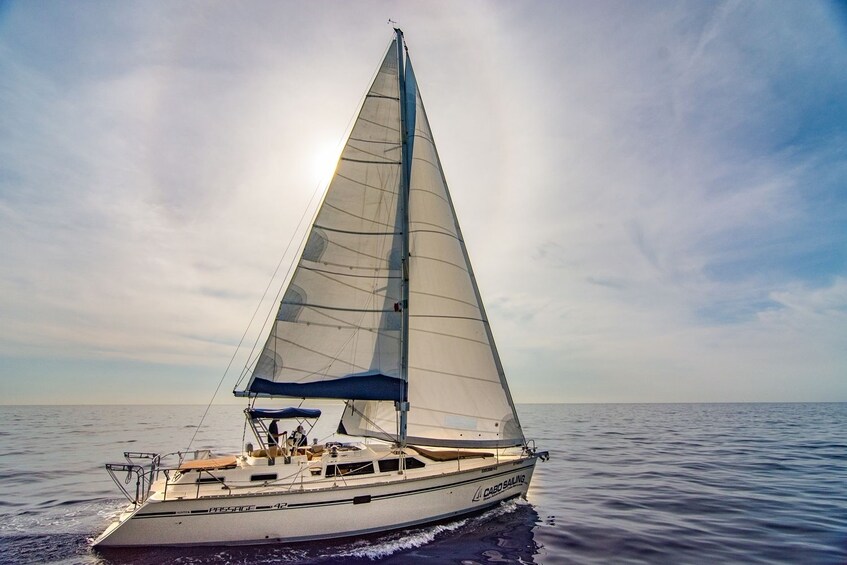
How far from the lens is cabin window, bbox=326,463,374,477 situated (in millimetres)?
10891

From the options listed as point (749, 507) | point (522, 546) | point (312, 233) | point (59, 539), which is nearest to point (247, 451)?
point (59, 539)

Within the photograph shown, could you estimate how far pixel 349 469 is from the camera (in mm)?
11211

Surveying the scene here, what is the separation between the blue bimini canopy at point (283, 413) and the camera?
11.5 meters

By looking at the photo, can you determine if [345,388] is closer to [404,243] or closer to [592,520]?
[404,243]

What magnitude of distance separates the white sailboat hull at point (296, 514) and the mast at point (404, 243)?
150 cm

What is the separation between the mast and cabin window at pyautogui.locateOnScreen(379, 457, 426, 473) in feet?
1.67

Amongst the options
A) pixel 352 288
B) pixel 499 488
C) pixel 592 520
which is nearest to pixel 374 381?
pixel 352 288

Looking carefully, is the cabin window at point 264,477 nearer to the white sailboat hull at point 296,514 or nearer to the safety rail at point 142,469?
the white sailboat hull at point 296,514

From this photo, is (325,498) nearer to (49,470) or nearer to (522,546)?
(522,546)

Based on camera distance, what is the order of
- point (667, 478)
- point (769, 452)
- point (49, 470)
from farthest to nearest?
point (769, 452), point (49, 470), point (667, 478)

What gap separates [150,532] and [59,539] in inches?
142

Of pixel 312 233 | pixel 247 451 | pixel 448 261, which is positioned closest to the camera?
pixel 247 451

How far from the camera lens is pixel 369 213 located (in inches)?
522

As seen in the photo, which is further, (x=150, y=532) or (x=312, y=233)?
(x=312, y=233)
